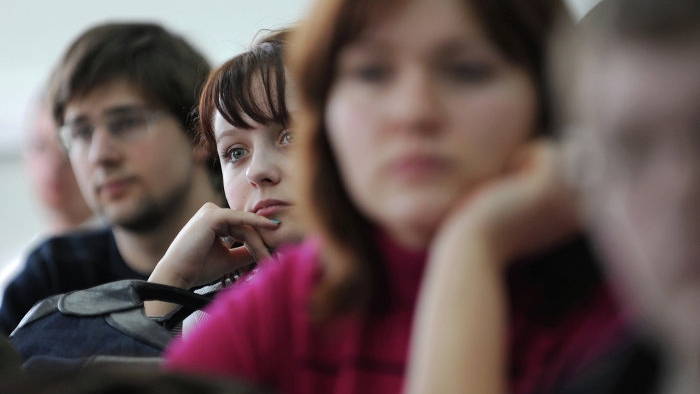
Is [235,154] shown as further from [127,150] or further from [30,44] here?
[30,44]

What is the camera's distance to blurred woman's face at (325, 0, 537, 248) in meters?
0.55

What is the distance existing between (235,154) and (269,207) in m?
0.06

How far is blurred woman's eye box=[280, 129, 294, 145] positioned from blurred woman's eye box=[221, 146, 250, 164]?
4cm

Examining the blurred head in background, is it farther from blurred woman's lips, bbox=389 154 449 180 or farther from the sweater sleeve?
blurred woman's lips, bbox=389 154 449 180

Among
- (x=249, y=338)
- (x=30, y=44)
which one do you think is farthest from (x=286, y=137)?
(x=30, y=44)

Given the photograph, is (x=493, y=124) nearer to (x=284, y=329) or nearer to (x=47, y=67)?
(x=284, y=329)

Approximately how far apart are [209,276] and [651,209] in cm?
78

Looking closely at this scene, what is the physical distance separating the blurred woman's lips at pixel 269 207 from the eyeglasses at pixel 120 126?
0.29m

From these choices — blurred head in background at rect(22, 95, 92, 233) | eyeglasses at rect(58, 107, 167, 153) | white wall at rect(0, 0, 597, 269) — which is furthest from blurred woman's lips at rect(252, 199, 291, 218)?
white wall at rect(0, 0, 597, 269)

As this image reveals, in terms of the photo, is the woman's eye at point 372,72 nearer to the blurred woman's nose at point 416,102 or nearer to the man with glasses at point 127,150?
the blurred woman's nose at point 416,102

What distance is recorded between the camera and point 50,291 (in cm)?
140

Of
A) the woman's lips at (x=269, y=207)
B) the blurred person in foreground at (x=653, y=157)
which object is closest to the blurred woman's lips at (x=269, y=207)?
the woman's lips at (x=269, y=207)

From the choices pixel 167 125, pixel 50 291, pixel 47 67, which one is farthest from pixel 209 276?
pixel 47 67

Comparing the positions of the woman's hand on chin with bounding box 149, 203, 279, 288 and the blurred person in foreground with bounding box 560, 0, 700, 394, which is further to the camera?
the woman's hand on chin with bounding box 149, 203, 279, 288
